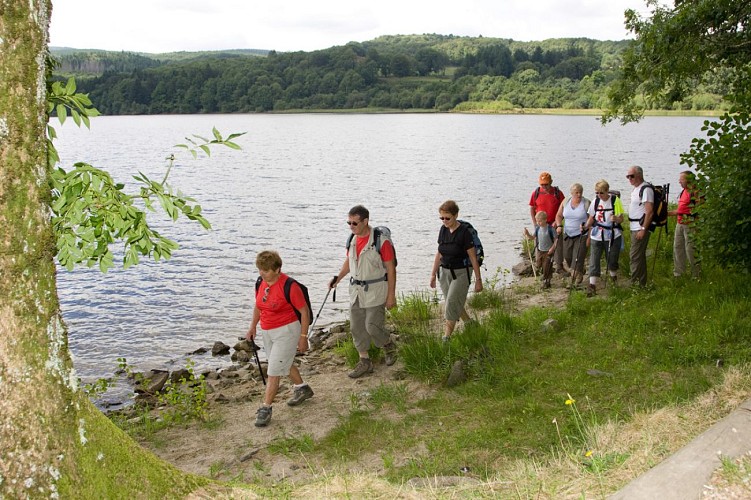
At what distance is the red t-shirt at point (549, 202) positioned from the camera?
13.7 meters

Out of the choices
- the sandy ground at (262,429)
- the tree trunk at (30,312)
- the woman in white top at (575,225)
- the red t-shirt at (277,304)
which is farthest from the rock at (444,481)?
the woman in white top at (575,225)

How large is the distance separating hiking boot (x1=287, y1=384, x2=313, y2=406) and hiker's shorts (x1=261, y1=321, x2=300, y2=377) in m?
0.78

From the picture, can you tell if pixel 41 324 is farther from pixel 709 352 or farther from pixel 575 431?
pixel 709 352

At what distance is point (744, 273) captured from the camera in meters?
10.2

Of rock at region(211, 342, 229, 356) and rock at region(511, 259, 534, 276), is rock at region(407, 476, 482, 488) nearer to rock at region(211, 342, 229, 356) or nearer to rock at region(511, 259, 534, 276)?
rock at region(211, 342, 229, 356)

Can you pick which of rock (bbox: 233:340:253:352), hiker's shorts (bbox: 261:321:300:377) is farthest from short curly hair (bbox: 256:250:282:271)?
rock (bbox: 233:340:253:352)

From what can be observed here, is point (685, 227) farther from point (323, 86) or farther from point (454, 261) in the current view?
point (323, 86)

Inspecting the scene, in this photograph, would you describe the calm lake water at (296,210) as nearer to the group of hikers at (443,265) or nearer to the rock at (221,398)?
the rock at (221,398)

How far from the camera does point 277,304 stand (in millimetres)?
8250

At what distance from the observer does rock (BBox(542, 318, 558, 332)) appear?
10555 millimetres

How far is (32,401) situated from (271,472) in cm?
348

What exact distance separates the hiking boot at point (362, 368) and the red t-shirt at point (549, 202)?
17.7ft

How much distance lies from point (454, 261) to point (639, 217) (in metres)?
3.69

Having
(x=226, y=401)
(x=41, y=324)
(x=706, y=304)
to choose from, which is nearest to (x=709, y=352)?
(x=706, y=304)
